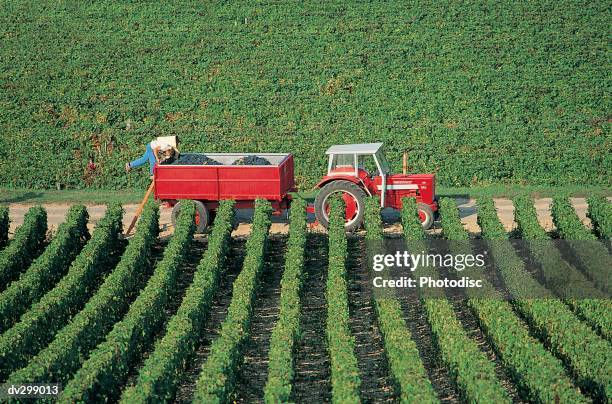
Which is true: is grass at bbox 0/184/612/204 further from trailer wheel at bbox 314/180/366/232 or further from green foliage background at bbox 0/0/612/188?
trailer wheel at bbox 314/180/366/232

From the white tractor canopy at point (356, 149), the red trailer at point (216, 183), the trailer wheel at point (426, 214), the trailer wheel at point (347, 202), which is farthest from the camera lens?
the trailer wheel at point (426, 214)

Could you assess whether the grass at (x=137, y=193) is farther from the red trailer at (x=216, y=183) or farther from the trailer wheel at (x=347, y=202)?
the trailer wheel at (x=347, y=202)

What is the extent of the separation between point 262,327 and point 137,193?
1112 centimetres

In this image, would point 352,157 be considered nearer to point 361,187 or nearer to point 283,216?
point 361,187

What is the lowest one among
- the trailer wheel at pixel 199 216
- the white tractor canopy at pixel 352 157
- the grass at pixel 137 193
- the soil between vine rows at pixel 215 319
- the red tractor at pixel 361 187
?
the soil between vine rows at pixel 215 319

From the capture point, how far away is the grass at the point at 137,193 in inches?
1038

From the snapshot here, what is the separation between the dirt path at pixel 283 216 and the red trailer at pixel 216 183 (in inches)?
45.0

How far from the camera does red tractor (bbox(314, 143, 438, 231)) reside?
70.7 feet

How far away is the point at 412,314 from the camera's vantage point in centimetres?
1747

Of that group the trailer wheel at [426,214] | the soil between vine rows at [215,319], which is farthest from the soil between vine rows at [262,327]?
the trailer wheel at [426,214]

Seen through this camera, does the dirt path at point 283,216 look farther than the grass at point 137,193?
No

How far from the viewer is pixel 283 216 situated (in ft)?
79.4

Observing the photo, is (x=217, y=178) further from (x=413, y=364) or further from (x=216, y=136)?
(x=413, y=364)

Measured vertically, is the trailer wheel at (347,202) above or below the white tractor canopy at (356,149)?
below
